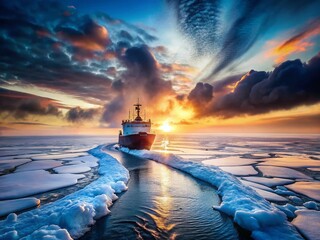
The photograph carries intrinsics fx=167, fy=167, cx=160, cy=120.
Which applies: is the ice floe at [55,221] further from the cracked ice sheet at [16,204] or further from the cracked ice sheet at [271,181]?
the cracked ice sheet at [271,181]

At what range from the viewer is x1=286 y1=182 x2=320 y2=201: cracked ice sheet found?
25.4 feet

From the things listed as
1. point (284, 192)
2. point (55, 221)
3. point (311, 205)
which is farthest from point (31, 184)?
point (311, 205)

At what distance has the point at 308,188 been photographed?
28.8 ft

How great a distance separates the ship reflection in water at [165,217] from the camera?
16.5 feet

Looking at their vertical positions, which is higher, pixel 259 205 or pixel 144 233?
pixel 259 205

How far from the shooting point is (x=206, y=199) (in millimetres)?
7938

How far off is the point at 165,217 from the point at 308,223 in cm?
455

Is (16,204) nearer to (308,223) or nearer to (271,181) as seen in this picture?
(308,223)

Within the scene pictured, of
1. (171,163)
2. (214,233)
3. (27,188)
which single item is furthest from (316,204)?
(27,188)

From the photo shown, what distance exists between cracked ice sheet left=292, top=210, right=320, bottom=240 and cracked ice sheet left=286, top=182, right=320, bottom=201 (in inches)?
83.8

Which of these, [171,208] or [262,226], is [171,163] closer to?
[171,208]

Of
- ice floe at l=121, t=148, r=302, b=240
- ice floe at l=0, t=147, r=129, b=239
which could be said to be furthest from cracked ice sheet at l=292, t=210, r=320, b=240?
ice floe at l=0, t=147, r=129, b=239

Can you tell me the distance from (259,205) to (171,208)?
3310 millimetres

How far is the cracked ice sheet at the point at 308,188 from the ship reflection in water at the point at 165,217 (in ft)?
13.6
